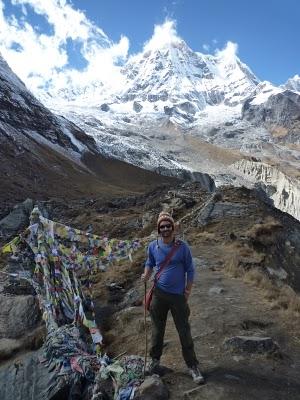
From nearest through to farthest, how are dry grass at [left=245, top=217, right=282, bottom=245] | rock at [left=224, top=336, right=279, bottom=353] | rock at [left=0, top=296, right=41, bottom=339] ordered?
rock at [left=224, top=336, right=279, bottom=353]
rock at [left=0, top=296, right=41, bottom=339]
dry grass at [left=245, top=217, right=282, bottom=245]

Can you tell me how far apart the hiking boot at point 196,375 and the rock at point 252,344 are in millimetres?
1450

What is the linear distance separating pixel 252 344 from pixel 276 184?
15069 cm

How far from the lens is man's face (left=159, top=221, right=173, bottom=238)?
8.30 metres

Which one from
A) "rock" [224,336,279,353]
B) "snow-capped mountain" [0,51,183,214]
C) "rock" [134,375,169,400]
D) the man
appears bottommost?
"rock" [134,375,169,400]

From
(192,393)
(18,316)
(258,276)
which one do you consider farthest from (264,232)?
(192,393)

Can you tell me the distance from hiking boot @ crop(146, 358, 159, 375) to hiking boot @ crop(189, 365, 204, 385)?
533 mm

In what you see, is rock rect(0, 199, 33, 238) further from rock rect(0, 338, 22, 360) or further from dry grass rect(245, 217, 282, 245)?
rock rect(0, 338, 22, 360)

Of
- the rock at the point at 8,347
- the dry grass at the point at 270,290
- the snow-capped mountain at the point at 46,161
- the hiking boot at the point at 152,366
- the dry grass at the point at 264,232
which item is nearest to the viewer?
the hiking boot at the point at 152,366

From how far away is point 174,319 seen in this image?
842 centimetres

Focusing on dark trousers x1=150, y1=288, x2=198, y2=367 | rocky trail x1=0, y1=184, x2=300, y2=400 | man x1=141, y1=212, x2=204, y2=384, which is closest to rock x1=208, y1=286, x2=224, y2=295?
rocky trail x1=0, y1=184, x2=300, y2=400

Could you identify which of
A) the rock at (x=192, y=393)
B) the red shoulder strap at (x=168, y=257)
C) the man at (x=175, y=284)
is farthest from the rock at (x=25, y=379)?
the red shoulder strap at (x=168, y=257)

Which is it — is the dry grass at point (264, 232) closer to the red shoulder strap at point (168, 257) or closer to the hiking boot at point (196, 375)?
the red shoulder strap at point (168, 257)

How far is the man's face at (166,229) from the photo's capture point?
27.2 feet

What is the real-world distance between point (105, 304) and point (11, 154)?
245 ft
